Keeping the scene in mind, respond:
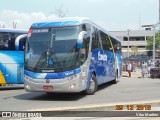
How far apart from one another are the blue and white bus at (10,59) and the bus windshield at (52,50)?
13.7 ft

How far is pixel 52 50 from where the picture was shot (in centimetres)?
1498

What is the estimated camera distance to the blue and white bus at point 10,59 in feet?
64.0

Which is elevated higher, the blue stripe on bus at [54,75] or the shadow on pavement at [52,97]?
the blue stripe on bus at [54,75]

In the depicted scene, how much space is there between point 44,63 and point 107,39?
737cm

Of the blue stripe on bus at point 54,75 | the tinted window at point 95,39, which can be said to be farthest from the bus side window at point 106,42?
the blue stripe on bus at point 54,75

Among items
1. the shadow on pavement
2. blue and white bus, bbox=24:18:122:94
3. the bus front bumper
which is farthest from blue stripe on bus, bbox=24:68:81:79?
the shadow on pavement

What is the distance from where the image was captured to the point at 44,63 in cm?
1491

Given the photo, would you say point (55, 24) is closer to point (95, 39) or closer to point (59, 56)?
point (59, 56)

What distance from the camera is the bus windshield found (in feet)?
48.5

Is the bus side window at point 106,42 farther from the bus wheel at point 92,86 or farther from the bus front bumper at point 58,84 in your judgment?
the bus front bumper at point 58,84

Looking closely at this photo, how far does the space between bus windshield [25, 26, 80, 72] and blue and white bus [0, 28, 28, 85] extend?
4.17 m

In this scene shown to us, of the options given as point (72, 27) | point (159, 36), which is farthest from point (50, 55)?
point (159, 36)

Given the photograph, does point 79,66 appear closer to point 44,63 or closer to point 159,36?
point 44,63

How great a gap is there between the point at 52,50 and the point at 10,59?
208 inches
